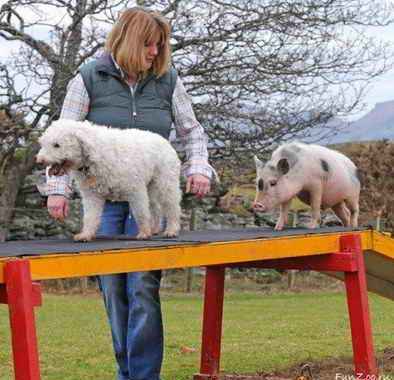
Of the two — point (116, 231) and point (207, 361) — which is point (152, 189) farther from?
point (207, 361)

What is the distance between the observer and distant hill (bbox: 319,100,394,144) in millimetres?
17906

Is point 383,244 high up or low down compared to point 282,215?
down

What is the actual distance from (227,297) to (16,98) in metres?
5.17

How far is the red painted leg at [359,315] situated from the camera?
612 cm

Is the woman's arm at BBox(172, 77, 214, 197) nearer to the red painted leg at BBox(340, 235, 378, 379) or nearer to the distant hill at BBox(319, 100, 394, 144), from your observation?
the red painted leg at BBox(340, 235, 378, 379)

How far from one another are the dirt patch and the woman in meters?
1.29

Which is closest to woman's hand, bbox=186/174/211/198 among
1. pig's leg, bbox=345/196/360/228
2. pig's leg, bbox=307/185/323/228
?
pig's leg, bbox=307/185/323/228

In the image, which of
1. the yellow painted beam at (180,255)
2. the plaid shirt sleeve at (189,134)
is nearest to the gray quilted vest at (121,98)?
the plaid shirt sleeve at (189,134)

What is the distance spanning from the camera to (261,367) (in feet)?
25.5


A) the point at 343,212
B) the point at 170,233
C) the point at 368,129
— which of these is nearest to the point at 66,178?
the point at 170,233

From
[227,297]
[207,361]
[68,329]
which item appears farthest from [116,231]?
[227,297]

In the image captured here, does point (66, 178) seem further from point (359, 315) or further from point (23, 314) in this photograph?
point (359, 315)

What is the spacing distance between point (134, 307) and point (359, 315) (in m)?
1.44

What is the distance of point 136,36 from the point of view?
5.54m
